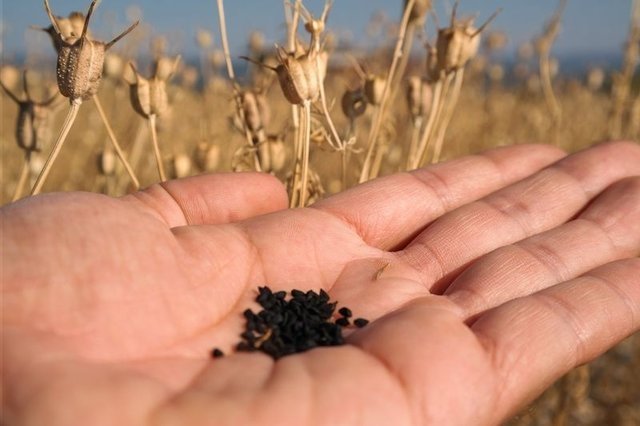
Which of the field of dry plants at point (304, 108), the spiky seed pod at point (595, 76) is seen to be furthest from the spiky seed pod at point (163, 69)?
the spiky seed pod at point (595, 76)

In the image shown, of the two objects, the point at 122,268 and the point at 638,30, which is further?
the point at 638,30

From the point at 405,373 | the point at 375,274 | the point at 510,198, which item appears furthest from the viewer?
the point at 510,198

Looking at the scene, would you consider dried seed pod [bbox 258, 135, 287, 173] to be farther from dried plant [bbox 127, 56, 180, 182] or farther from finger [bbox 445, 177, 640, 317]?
finger [bbox 445, 177, 640, 317]

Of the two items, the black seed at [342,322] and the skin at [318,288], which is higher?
the skin at [318,288]

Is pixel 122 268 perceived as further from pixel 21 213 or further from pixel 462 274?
pixel 462 274

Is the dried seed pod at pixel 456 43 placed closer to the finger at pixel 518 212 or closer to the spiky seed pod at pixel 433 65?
the spiky seed pod at pixel 433 65

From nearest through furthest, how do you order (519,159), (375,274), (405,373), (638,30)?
(405,373) < (375,274) < (519,159) < (638,30)

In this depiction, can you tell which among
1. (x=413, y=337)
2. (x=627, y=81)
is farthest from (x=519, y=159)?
(x=413, y=337)

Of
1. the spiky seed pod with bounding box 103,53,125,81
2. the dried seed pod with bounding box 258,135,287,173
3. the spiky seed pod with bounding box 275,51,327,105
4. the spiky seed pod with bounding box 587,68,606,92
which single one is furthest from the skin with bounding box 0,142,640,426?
the spiky seed pod with bounding box 587,68,606,92
